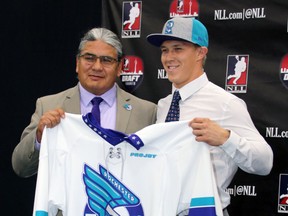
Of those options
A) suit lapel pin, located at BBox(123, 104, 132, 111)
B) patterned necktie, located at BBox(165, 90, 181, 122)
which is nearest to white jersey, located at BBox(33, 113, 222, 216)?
patterned necktie, located at BBox(165, 90, 181, 122)

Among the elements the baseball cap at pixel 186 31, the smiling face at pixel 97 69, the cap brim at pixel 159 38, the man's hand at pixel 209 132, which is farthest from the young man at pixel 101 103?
the man's hand at pixel 209 132

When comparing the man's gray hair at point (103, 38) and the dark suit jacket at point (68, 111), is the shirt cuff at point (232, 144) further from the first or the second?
the man's gray hair at point (103, 38)

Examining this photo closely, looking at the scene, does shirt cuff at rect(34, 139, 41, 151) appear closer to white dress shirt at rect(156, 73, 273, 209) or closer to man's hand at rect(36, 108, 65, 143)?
man's hand at rect(36, 108, 65, 143)

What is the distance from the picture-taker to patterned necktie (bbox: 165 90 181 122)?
254cm

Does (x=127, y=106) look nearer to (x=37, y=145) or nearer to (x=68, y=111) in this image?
(x=68, y=111)

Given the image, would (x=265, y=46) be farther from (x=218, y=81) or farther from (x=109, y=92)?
(x=109, y=92)

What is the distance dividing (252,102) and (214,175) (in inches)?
32.0

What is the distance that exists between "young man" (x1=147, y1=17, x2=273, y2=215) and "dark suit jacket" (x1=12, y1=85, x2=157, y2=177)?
25 centimetres

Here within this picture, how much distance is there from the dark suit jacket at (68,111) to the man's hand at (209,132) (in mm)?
510

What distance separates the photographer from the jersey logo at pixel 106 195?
7.72ft

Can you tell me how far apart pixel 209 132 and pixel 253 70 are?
0.97 m

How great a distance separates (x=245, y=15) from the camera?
314 cm

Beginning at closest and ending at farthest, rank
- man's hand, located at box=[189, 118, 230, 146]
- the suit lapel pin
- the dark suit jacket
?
man's hand, located at box=[189, 118, 230, 146]
the dark suit jacket
the suit lapel pin

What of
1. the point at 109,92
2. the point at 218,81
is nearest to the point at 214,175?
the point at 109,92
